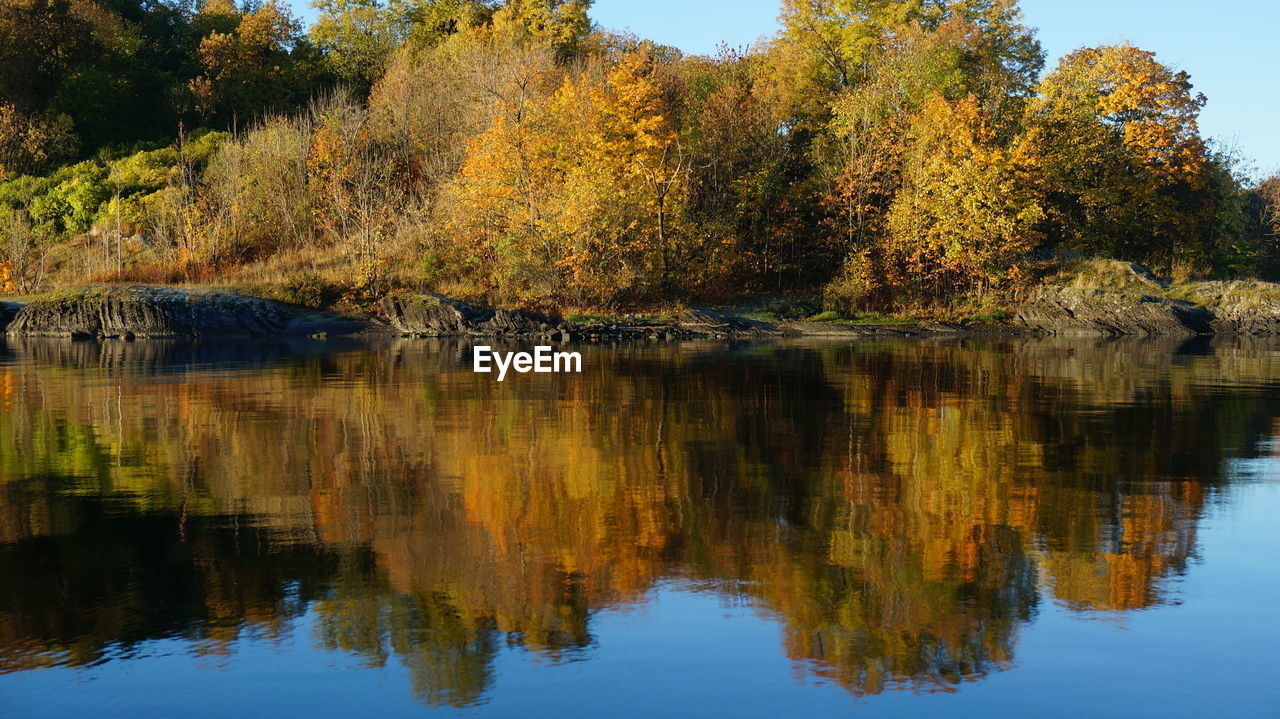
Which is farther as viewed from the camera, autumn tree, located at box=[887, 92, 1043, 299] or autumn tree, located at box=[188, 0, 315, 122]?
autumn tree, located at box=[188, 0, 315, 122]

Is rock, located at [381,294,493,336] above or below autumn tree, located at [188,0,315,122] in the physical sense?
below

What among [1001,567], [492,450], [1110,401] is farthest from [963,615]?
[1110,401]

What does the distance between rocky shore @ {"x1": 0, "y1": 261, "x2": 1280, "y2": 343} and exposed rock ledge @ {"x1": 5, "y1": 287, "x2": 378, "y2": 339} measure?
44 millimetres

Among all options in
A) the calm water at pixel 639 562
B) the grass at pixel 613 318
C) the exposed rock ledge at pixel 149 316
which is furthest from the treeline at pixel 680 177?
the calm water at pixel 639 562

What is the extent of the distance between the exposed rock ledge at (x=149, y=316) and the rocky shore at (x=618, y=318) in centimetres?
4

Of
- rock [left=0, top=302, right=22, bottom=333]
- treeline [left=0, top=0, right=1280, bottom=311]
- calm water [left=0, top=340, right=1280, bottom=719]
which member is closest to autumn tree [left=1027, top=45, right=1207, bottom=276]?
treeline [left=0, top=0, right=1280, bottom=311]

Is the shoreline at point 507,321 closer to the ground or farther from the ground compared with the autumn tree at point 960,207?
closer to the ground

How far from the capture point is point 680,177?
5178cm

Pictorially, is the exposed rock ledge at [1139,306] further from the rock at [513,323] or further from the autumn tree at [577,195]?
the rock at [513,323]

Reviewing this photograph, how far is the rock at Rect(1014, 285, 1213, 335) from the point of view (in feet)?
159

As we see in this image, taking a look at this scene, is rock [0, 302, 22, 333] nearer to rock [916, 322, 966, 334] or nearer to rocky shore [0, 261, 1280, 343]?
rocky shore [0, 261, 1280, 343]

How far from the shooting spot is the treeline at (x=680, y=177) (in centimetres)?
5103

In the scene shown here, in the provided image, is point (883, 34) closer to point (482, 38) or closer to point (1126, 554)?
point (482, 38)

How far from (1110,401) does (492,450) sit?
1322 cm
